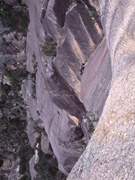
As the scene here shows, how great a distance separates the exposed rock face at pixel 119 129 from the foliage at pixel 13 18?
12694 millimetres

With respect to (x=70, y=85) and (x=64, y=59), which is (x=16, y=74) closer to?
(x=70, y=85)

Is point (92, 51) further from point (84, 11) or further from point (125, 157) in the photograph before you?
point (125, 157)

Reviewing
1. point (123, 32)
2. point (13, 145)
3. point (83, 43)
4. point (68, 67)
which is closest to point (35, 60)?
point (68, 67)

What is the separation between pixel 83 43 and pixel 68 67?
5.46 feet

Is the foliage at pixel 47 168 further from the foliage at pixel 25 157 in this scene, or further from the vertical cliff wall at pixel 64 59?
the foliage at pixel 25 157

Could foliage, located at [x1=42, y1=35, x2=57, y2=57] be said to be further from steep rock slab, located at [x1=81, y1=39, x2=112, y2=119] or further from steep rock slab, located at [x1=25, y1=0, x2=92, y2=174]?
steep rock slab, located at [x1=81, y1=39, x2=112, y2=119]

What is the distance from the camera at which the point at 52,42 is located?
13086 millimetres

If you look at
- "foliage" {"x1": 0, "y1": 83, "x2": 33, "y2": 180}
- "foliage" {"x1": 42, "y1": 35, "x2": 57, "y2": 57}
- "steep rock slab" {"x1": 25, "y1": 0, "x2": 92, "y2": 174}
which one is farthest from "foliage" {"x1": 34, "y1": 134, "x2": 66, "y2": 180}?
"foliage" {"x1": 42, "y1": 35, "x2": 57, "y2": 57}

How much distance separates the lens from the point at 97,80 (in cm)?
966

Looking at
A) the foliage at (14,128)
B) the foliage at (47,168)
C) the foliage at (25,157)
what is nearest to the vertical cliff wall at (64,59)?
the foliage at (47,168)

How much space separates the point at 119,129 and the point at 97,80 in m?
6.33

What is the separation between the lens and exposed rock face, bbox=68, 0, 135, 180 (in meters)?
2.95

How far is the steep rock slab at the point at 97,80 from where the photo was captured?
347 inches

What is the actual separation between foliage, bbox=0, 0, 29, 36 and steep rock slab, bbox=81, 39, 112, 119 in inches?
321
